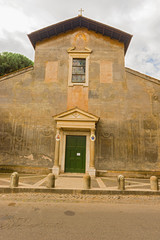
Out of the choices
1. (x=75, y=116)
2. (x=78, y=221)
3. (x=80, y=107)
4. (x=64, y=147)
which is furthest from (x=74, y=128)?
(x=78, y=221)

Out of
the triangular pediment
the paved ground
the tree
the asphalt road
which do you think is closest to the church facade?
the triangular pediment

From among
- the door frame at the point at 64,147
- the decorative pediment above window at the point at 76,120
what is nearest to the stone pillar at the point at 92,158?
the decorative pediment above window at the point at 76,120

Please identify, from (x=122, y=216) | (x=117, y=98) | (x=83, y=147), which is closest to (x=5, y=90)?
(x=83, y=147)

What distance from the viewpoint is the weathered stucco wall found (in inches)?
425

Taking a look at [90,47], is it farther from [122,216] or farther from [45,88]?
[122,216]

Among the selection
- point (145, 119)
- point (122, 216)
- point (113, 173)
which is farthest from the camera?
point (145, 119)

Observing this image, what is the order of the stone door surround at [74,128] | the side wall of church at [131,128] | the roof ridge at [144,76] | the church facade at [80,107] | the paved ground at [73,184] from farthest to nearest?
the roof ridge at [144,76] → the church facade at [80,107] → the side wall of church at [131,128] → the stone door surround at [74,128] → the paved ground at [73,184]

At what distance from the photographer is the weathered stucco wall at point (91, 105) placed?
10789 mm

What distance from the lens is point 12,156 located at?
1100 cm

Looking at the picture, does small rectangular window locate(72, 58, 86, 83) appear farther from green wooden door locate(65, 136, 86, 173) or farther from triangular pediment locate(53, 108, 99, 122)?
green wooden door locate(65, 136, 86, 173)

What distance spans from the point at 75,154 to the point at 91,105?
3769 mm

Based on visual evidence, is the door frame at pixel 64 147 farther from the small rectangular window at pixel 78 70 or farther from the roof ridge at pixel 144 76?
the roof ridge at pixel 144 76

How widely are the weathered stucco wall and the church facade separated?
0.21 feet

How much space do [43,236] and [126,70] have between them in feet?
37.9
